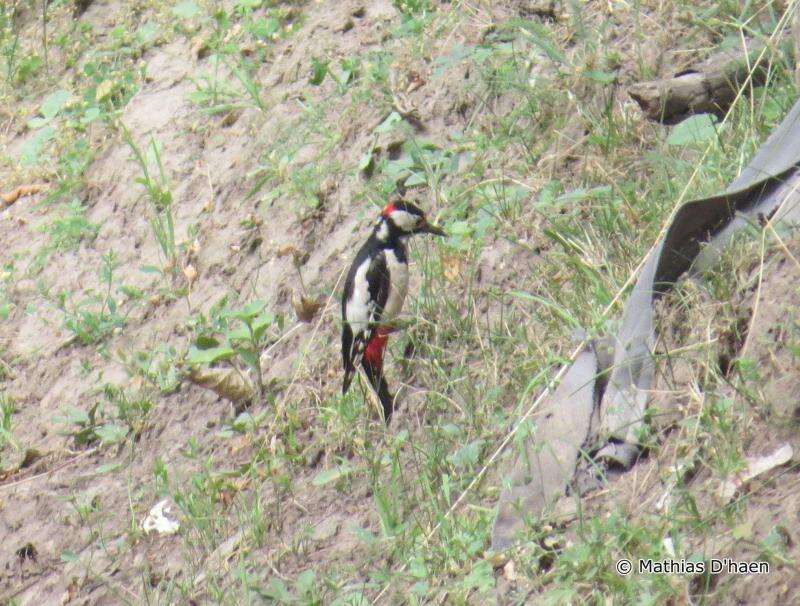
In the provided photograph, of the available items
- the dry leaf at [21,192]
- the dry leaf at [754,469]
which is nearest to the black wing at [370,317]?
the dry leaf at [754,469]

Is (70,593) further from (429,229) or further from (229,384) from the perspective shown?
(429,229)

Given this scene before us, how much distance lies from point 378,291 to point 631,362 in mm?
1387

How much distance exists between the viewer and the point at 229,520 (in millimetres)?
5375

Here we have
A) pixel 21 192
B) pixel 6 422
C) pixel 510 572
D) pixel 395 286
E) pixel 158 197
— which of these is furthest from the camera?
pixel 21 192

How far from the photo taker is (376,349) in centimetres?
552

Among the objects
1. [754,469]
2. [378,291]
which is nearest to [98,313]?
[378,291]

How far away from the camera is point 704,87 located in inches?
224

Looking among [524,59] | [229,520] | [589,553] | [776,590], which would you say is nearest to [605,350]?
[589,553]

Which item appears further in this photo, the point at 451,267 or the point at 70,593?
the point at 451,267

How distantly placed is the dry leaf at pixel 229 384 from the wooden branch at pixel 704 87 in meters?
2.15

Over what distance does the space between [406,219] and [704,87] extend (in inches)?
55.1

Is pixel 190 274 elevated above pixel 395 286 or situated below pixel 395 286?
below

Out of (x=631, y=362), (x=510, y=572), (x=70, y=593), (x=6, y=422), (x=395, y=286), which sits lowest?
(x=70, y=593)

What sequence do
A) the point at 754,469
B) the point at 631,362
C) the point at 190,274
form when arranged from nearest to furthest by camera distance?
1. the point at 754,469
2. the point at 631,362
3. the point at 190,274
